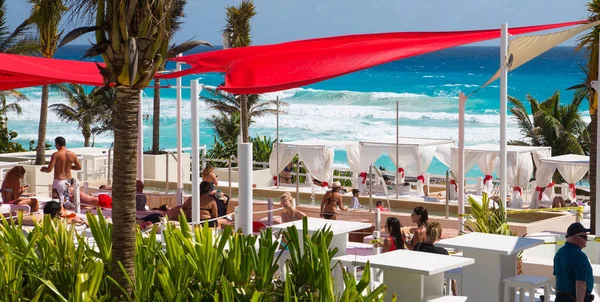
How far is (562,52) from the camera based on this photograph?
96.6 meters

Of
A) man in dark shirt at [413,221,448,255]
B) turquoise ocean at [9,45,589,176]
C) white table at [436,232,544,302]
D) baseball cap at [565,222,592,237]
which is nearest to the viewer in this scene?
white table at [436,232,544,302]

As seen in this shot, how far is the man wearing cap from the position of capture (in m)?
6.21

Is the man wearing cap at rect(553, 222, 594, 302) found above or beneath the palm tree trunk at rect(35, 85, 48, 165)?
beneath

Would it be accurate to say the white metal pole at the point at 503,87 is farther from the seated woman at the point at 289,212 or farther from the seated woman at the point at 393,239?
the seated woman at the point at 289,212

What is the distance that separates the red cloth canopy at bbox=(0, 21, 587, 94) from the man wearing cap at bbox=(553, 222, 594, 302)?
82.8 inches

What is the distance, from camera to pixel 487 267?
6223 mm

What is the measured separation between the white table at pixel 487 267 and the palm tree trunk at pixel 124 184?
2.06m

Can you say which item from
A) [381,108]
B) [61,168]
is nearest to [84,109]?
[61,168]

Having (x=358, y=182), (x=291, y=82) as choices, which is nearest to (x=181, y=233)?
(x=291, y=82)

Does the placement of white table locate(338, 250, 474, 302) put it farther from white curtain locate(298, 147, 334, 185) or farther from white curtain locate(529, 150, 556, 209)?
white curtain locate(298, 147, 334, 185)

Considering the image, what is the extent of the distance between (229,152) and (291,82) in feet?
88.4

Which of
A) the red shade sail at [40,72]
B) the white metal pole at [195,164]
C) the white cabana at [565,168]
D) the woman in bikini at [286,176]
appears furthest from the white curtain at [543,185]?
the red shade sail at [40,72]

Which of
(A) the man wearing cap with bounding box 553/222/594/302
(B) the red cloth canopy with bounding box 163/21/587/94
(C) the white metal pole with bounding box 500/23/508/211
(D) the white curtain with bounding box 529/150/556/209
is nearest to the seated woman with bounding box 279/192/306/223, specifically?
(B) the red cloth canopy with bounding box 163/21/587/94

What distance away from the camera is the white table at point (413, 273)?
559 centimetres
